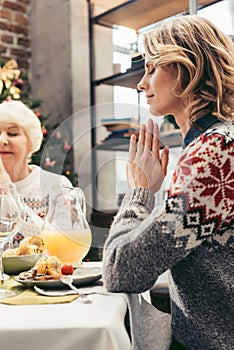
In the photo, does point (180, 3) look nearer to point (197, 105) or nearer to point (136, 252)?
point (197, 105)

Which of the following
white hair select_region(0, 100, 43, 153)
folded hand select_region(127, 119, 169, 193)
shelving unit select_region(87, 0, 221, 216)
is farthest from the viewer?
shelving unit select_region(87, 0, 221, 216)

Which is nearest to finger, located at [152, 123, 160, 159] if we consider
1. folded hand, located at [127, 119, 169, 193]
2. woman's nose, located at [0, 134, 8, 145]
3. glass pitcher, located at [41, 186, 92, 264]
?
folded hand, located at [127, 119, 169, 193]

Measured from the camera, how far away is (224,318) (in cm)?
89

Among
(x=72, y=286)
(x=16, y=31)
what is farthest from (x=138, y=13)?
(x=72, y=286)

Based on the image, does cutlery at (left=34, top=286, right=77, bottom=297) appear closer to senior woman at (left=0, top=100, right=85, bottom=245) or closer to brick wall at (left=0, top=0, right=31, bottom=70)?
senior woman at (left=0, top=100, right=85, bottom=245)

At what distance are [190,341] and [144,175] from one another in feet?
1.12

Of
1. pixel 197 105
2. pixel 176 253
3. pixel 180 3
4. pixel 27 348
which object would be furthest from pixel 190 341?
pixel 180 3

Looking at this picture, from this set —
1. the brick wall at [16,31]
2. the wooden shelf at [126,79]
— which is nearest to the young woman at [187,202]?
the wooden shelf at [126,79]

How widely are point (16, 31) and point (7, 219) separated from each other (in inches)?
124

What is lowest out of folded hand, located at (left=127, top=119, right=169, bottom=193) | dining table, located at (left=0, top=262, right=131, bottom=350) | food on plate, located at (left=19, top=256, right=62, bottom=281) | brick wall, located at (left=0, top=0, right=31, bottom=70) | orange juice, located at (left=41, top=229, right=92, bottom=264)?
dining table, located at (left=0, top=262, right=131, bottom=350)

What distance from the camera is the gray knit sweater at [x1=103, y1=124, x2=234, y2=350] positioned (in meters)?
0.83

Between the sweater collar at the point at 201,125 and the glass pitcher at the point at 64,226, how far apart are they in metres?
0.34

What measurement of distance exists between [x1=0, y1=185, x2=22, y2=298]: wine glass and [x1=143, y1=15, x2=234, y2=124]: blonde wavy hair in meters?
0.43

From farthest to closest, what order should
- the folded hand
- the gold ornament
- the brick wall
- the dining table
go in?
the brick wall, the gold ornament, the folded hand, the dining table
